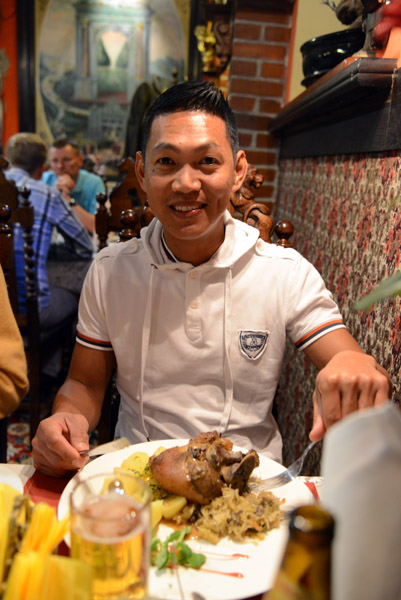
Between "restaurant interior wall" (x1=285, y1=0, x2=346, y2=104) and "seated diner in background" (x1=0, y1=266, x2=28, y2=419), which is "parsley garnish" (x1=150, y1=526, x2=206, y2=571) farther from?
"restaurant interior wall" (x1=285, y1=0, x2=346, y2=104)

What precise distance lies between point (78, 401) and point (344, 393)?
0.78 m

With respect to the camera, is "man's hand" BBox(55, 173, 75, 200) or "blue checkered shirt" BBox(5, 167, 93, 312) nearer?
"blue checkered shirt" BBox(5, 167, 93, 312)

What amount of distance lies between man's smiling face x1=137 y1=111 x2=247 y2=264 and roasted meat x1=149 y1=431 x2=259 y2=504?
2.10ft

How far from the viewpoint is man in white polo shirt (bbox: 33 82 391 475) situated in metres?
1.34

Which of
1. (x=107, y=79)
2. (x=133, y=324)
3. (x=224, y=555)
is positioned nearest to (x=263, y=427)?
(x=133, y=324)

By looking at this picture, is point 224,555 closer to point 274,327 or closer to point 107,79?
point 274,327

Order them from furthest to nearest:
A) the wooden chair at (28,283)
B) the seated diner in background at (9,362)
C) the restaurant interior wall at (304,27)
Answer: the restaurant interior wall at (304,27)
the wooden chair at (28,283)
the seated diner in background at (9,362)

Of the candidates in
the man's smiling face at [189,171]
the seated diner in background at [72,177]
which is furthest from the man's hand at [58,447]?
the seated diner in background at [72,177]

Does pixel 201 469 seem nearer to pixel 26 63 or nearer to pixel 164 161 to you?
pixel 164 161

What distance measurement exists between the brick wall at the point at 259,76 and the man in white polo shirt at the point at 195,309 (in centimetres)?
175

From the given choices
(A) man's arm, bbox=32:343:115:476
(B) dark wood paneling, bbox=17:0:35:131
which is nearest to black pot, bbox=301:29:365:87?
(A) man's arm, bbox=32:343:115:476

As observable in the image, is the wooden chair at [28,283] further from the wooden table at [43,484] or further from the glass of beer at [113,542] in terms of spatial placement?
the glass of beer at [113,542]

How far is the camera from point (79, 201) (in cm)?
473

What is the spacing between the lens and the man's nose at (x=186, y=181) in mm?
1295
